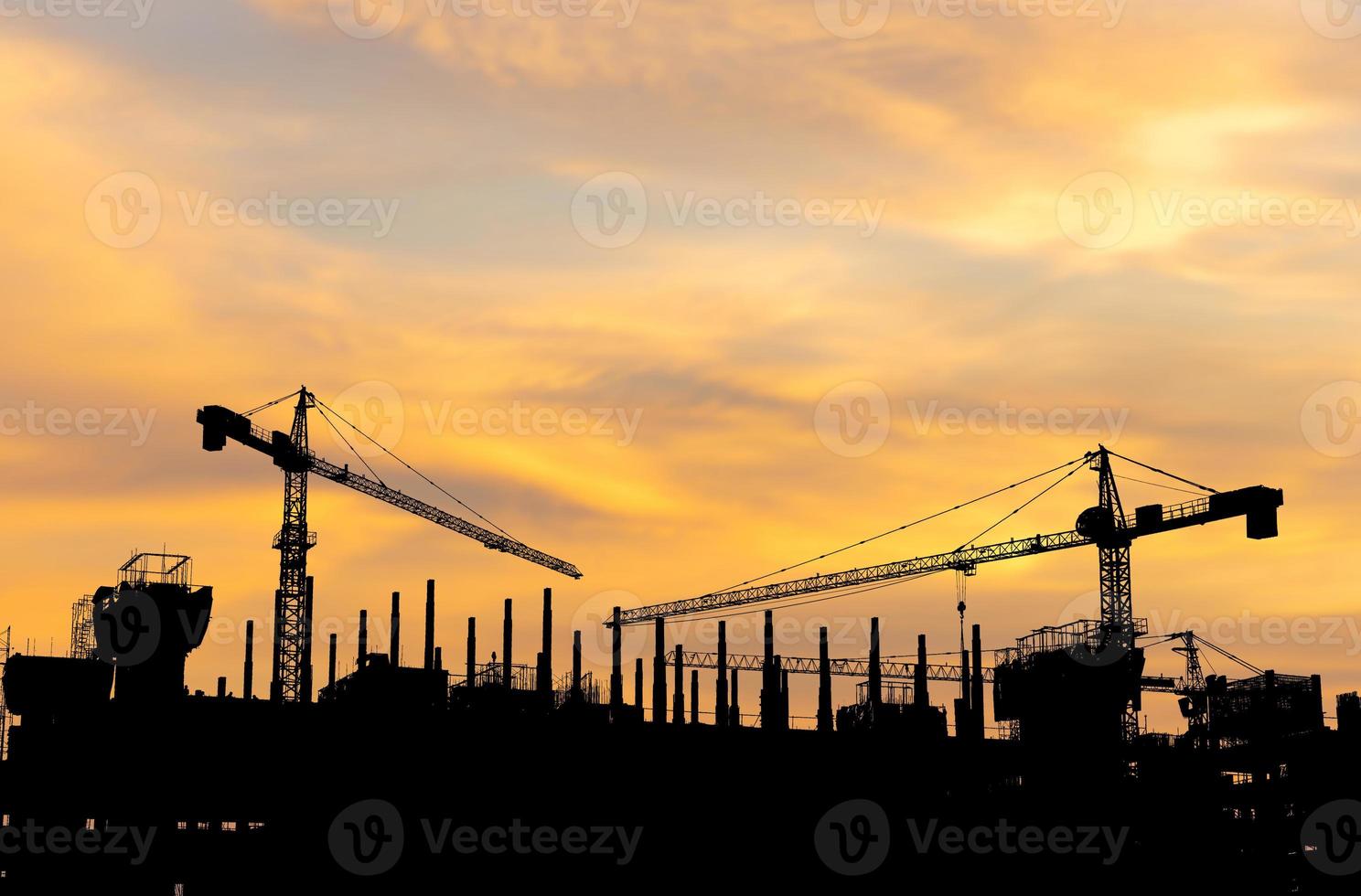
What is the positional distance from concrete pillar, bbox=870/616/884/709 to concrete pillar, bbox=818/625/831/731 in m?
4.52

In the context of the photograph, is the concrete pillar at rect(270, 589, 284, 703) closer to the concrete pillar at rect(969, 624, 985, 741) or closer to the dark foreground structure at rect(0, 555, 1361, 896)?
A: the dark foreground structure at rect(0, 555, 1361, 896)

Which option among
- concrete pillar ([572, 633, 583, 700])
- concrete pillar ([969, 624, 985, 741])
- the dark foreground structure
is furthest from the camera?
concrete pillar ([572, 633, 583, 700])

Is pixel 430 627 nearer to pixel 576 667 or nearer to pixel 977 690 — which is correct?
pixel 576 667

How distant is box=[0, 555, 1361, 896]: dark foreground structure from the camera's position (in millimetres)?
82500

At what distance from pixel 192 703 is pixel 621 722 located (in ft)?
93.2

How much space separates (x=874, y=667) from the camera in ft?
391

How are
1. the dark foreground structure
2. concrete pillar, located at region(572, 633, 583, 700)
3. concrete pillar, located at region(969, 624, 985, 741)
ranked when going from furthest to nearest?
concrete pillar, located at region(572, 633, 583, 700) → concrete pillar, located at region(969, 624, 985, 741) → the dark foreground structure

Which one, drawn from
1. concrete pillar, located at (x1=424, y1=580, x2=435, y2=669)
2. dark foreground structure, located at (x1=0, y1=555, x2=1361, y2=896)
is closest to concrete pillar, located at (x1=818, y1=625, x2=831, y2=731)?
dark foreground structure, located at (x1=0, y1=555, x2=1361, y2=896)

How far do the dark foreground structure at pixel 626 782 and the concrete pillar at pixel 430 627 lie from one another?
0.26 m

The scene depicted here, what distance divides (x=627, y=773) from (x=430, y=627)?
2011cm

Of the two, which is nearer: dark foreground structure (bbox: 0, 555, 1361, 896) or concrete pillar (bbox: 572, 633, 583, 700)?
dark foreground structure (bbox: 0, 555, 1361, 896)

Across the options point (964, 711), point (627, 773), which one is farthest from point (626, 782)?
point (964, 711)

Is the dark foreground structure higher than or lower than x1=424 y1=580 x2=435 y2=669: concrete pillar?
lower

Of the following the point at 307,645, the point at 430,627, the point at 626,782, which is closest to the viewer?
the point at 626,782
